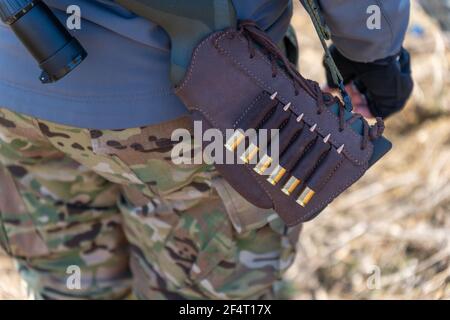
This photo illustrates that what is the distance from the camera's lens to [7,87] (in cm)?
115

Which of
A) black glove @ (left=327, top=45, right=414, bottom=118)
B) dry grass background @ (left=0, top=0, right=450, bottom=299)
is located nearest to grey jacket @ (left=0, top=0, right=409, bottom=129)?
black glove @ (left=327, top=45, right=414, bottom=118)

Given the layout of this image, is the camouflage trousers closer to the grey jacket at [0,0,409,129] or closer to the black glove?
the grey jacket at [0,0,409,129]

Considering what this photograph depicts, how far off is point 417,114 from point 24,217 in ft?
4.83

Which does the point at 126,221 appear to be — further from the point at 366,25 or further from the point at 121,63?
the point at 366,25

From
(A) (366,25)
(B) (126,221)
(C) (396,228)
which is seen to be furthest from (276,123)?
(C) (396,228)

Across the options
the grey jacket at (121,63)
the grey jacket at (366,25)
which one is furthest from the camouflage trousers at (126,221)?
the grey jacket at (366,25)

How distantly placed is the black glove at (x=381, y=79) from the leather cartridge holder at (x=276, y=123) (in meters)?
0.20

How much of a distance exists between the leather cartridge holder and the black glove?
0.66ft

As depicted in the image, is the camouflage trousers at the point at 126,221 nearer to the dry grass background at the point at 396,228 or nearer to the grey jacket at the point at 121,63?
the grey jacket at the point at 121,63

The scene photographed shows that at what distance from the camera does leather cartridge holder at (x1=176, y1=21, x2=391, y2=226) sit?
1.08m

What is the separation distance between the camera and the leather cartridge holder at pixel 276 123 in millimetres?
1079
